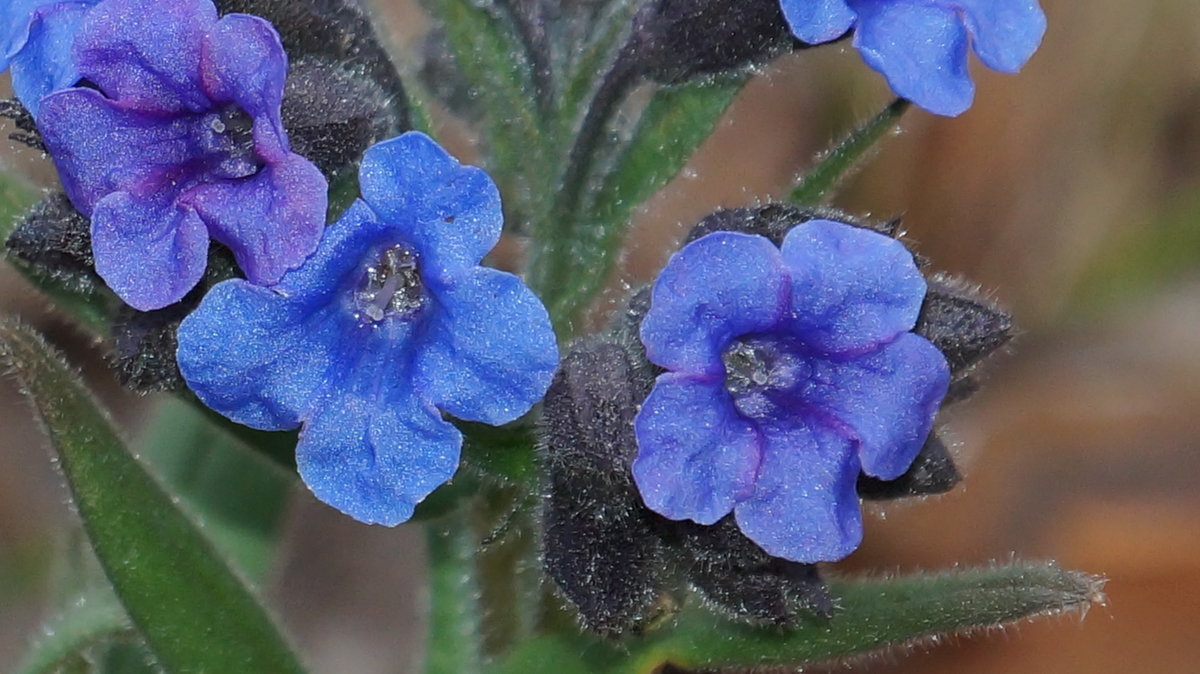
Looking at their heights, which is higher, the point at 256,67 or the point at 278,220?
the point at 256,67

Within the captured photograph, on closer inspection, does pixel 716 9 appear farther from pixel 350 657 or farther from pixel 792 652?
pixel 350 657

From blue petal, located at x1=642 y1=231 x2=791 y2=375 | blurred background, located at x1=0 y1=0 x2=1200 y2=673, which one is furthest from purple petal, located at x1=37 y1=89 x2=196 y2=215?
blurred background, located at x1=0 y1=0 x2=1200 y2=673

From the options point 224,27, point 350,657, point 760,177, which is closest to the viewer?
point 224,27

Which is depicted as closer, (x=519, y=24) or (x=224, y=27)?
(x=224, y=27)

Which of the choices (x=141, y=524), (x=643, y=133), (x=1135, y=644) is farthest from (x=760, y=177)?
(x=141, y=524)

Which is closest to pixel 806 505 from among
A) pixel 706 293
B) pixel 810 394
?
pixel 810 394

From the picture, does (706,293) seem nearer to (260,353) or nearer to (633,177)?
(260,353)
